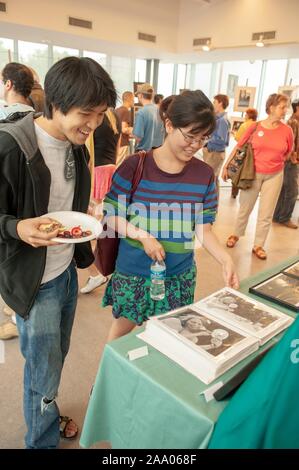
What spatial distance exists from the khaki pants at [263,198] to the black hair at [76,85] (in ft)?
9.54

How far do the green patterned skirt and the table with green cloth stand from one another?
40cm

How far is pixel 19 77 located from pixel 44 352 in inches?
69.9

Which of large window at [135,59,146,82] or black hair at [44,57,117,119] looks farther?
large window at [135,59,146,82]

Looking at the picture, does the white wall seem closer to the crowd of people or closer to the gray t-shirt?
the crowd of people

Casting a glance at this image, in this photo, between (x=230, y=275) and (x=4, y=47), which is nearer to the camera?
(x=230, y=275)

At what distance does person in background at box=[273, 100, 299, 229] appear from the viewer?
177 inches

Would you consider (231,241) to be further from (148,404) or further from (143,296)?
(148,404)

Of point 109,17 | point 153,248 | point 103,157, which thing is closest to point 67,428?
point 153,248

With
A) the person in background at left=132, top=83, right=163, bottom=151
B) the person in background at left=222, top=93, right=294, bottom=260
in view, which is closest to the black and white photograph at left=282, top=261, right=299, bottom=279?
the person in background at left=222, top=93, right=294, bottom=260

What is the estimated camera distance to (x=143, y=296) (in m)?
1.48

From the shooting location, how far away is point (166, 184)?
1.38 m

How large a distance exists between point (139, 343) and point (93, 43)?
7.68m

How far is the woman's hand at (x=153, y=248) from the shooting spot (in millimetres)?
1303

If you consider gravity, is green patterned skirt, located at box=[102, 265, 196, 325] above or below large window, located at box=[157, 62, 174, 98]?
below
